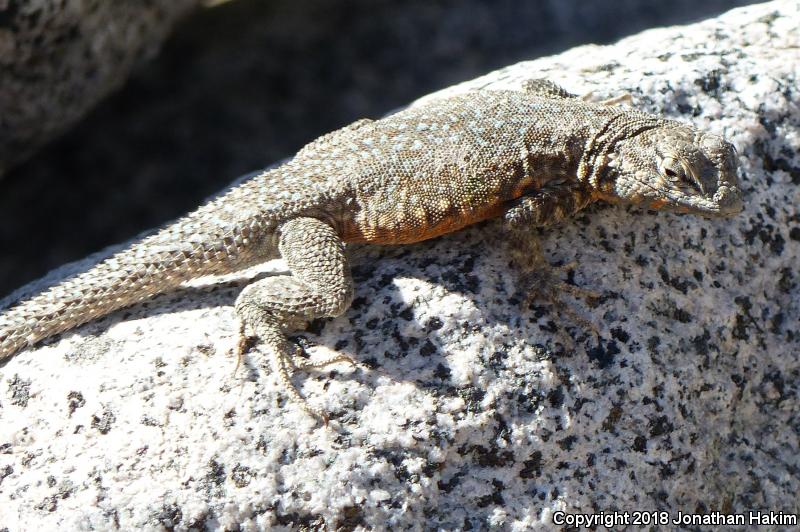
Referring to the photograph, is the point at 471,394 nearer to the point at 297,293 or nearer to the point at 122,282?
the point at 297,293

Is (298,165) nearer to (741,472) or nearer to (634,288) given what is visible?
(634,288)

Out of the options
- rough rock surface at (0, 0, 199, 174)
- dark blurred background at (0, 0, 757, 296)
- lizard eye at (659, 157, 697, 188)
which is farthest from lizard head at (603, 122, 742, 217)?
dark blurred background at (0, 0, 757, 296)

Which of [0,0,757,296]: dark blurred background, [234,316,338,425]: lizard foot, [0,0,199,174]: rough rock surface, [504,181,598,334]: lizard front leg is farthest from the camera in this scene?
[0,0,757,296]: dark blurred background

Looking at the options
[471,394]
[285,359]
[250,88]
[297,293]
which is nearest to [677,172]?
[471,394]

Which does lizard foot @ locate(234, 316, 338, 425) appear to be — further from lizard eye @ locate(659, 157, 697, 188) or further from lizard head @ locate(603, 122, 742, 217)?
lizard eye @ locate(659, 157, 697, 188)

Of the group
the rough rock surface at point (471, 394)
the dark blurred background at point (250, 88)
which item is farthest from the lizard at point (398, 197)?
the dark blurred background at point (250, 88)
